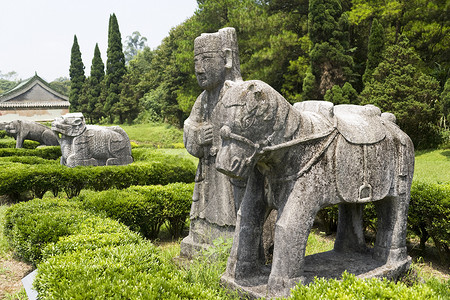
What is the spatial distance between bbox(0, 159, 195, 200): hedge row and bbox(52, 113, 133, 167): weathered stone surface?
789 mm

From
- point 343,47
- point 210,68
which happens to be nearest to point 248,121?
point 210,68

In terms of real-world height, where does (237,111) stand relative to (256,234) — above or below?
above

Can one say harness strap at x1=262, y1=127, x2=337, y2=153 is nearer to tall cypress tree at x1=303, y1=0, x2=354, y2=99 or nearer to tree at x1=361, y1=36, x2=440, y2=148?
tree at x1=361, y1=36, x2=440, y2=148

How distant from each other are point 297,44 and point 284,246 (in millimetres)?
19208

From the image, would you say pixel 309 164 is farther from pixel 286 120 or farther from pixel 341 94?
pixel 341 94

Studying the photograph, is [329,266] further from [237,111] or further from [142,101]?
[142,101]

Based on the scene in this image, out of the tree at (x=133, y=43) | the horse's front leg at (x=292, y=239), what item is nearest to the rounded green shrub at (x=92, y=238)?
the horse's front leg at (x=292, y=239)

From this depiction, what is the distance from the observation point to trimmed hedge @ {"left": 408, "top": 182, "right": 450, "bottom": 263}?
462cm

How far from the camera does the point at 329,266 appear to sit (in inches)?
125

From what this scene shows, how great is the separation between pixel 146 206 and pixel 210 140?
219 centimetres

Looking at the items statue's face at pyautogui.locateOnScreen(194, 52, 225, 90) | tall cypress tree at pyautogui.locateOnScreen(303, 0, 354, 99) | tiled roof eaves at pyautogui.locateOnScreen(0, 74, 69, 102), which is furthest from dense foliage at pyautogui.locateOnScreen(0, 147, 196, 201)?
tiled roof eaves at pyautogui.locateOnScreen(0, 74, 69, 102)

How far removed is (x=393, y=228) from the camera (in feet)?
10.2

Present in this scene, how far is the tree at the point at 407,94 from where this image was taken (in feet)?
51.4

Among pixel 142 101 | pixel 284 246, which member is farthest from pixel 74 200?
pixel 142 101
